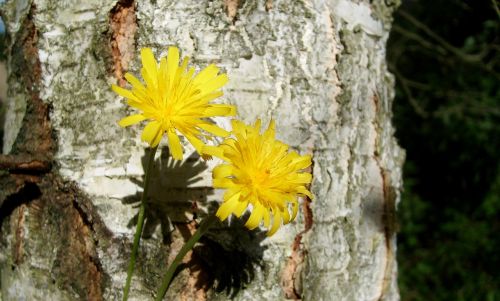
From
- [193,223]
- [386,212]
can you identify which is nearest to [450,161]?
[386,212]

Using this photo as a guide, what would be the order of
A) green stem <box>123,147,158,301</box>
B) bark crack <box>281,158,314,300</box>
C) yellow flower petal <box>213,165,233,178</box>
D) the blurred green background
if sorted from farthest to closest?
the blurred green background → bark crack <box>281,158,314,300</box> → green stem <box>123,147,158,301</box> → yellow flower petal <box>213,165,233,178</box>

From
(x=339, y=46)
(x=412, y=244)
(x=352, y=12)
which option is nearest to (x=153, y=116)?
(x=339, y=46)

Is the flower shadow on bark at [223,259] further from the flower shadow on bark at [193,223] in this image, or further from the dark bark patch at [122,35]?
the dark bark patch at [122,35]

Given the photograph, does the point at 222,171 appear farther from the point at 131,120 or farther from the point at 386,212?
the point at 386,212

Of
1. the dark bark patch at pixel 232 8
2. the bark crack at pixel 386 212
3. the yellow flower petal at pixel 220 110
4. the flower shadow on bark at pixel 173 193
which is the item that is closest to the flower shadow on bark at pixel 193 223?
the flower shadow on bark at pixel 173 193

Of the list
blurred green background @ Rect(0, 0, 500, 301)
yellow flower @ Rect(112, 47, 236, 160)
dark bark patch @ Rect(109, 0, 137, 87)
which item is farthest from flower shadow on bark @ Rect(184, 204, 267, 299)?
blurred green background @ Rect(0, 0, 500, 301)

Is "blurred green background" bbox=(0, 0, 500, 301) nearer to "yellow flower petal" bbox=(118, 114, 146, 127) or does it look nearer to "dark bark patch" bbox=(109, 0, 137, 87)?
Answer: "dark bark patch" bbox=(109, 0, 137, 87)

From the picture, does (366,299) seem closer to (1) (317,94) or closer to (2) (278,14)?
(1) (317,94)
